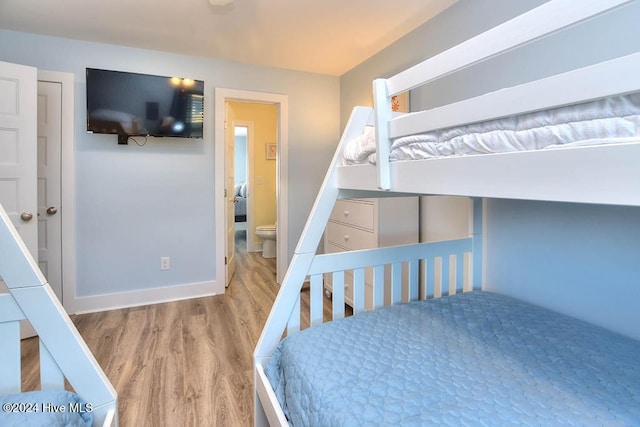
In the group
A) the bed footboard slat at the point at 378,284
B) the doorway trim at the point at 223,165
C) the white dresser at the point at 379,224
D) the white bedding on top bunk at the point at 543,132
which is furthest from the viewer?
the doorway trim at the point at 223,165

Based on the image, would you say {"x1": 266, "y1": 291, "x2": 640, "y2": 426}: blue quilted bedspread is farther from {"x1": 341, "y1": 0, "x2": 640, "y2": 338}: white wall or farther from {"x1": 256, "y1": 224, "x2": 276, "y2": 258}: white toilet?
{"x1": 256, "y1": 224, "x2": 276, "y2": 258}: white toilet

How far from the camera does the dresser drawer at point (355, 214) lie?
7.70ft

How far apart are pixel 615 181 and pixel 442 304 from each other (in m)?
1.05

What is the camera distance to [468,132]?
79 cm

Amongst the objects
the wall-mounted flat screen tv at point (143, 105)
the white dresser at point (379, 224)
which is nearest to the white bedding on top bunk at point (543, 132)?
the white dresser at point (379, 224)

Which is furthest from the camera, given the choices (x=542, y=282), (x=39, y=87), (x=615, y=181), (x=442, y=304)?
(x=39, y=87)

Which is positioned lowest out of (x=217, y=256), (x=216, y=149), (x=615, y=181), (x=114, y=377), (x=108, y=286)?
(x=114, y=377)

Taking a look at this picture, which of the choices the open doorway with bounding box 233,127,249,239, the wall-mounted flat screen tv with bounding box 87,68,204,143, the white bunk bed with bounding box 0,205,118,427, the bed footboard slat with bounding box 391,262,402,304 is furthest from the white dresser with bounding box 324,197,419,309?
the open doorway with bounding box 233,127,249,239

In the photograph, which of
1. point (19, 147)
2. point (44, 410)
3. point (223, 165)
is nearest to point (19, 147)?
point (19, 147)

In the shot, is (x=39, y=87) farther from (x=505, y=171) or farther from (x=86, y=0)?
(x=505, y=171)

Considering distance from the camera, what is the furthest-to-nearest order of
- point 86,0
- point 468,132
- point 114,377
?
point 86,0 → point 114,377 → point 468,132

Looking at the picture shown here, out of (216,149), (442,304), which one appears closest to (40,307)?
(442,304)

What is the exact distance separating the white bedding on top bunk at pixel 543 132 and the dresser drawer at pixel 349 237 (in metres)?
1.45

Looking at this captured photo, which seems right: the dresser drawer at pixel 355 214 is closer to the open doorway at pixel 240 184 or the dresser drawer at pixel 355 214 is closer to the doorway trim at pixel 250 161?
the doorway trim at pixel 250 161
